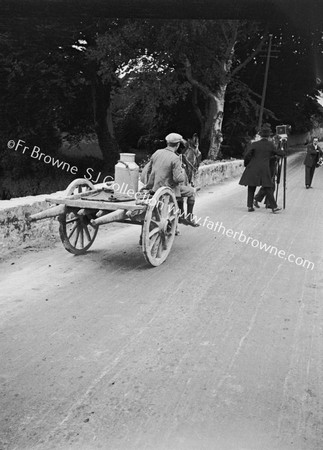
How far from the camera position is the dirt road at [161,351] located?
128 inches

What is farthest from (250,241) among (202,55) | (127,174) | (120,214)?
(202,55)

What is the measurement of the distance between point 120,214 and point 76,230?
137 cm

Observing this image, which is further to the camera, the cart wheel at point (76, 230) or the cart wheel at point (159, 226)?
the cart wheel at point (76, 230)

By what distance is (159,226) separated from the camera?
669 cm

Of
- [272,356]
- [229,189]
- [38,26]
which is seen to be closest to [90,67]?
[38,26]

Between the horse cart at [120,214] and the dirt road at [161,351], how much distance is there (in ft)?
0.84

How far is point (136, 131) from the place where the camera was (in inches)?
1583

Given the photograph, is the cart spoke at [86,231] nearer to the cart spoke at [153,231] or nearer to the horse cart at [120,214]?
the horse cart at [120,214]

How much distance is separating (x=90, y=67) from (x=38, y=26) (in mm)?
3820

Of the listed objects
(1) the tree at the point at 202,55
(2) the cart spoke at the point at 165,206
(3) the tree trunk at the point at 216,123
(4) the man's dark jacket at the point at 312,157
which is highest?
(1) the tree at the point at 202,55

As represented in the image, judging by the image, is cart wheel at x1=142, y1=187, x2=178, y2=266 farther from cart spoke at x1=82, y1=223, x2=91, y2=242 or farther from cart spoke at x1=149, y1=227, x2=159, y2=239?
cart spoke at x1=82, y1=223, x2=91, y2=242

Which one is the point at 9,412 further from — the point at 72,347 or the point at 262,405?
the point at 262,405

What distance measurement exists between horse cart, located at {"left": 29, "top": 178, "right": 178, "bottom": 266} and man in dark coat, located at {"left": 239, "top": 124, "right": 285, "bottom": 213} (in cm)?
468

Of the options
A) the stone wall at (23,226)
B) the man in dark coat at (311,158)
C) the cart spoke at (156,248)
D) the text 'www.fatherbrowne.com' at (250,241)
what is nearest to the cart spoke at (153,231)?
the cart spoke at (156,248)
